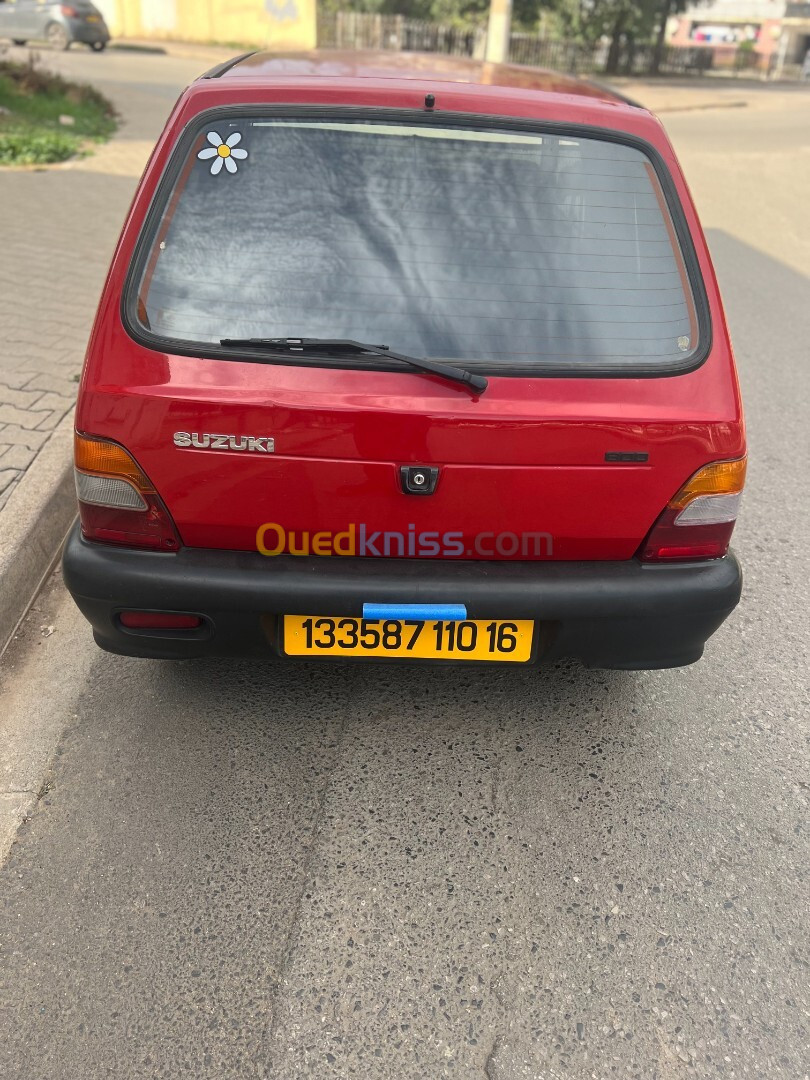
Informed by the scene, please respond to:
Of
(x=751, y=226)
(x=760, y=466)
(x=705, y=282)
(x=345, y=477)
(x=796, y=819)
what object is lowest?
(x=751, y=226)

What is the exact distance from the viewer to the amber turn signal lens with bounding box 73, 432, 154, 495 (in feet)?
7.59

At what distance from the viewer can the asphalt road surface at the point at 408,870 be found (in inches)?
76.7

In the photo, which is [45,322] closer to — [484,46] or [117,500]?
[117,500]

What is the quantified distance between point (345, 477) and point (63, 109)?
1320cm

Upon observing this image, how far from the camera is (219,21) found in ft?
106

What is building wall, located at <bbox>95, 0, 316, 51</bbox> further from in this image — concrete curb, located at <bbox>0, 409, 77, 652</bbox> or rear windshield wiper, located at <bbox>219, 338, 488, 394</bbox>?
rear windshield wiper, located at <bbox>219, 338, 488, 394</bbox>

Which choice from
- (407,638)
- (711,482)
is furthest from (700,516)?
(407,638)

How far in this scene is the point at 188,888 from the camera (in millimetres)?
2264

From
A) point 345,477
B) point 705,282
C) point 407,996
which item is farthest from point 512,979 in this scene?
point 705,282

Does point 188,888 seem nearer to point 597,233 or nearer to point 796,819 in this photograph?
point 796,819

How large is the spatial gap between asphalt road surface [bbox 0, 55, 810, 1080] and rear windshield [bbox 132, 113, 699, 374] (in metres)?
1.20

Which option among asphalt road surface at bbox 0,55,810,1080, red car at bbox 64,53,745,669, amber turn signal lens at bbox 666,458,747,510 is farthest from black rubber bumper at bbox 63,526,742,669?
asphalt road surface at bbox 0,55,810,1080

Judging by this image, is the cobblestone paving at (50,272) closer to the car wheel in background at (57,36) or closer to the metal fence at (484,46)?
the car wheel in background at (57,36)

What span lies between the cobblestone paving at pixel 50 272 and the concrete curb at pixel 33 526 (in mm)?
78
